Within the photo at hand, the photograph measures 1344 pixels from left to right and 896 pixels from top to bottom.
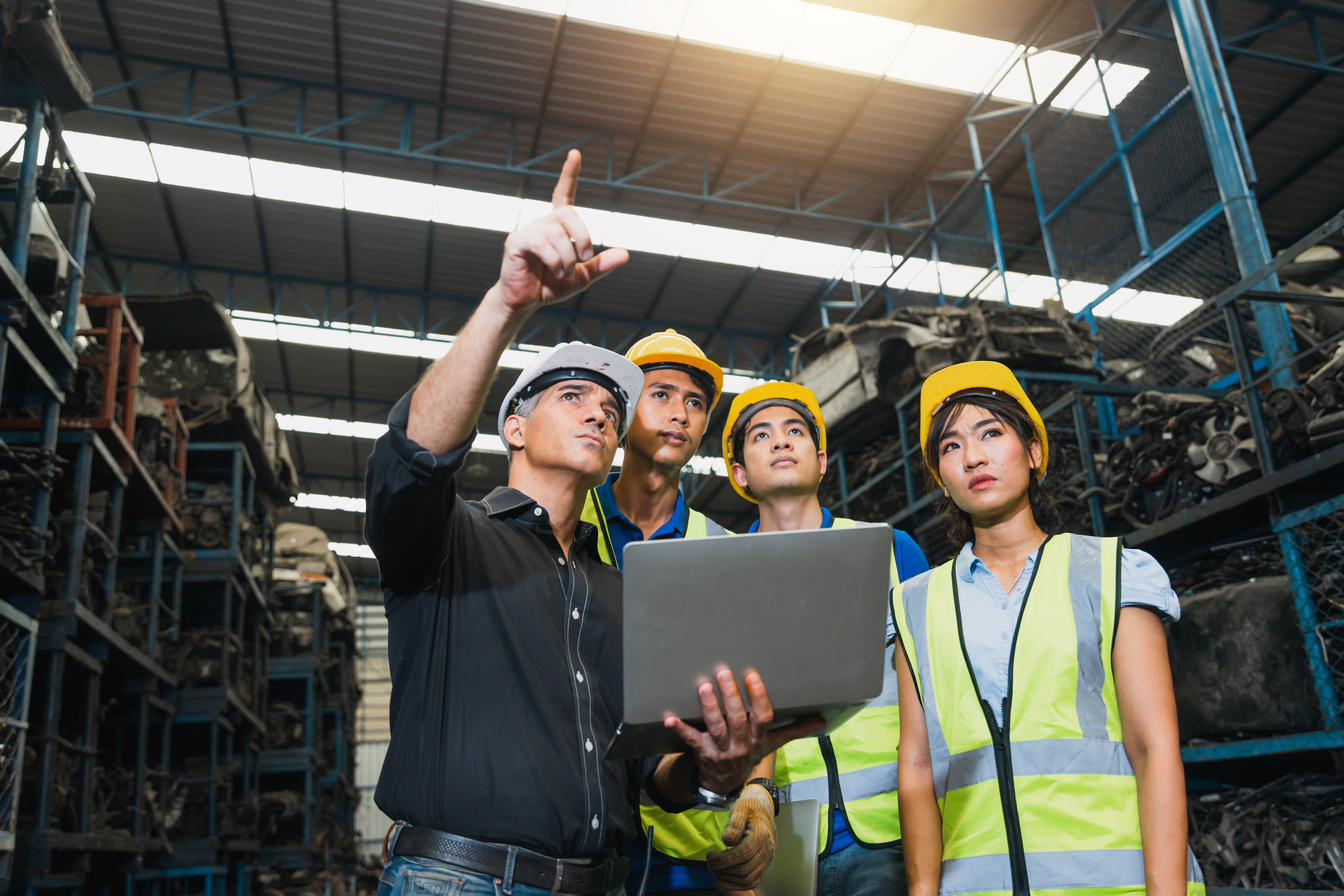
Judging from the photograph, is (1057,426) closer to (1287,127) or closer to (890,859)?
(890,859)

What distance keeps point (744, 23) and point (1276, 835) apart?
10.2 m

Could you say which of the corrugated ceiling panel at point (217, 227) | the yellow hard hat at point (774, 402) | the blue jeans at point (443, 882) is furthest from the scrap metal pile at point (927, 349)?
the corrugated ceiling panel at point (217, 227)

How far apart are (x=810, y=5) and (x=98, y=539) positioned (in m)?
9.47

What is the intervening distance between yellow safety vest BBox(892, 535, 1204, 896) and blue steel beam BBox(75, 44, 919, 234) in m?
11.1

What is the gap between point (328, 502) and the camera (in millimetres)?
21828

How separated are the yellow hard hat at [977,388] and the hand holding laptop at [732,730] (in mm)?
925

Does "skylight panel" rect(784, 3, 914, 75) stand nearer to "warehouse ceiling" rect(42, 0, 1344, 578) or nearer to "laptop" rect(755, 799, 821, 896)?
"warehouse ceiling" rect(42, 0, 1344, 578)

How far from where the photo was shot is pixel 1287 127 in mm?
13453

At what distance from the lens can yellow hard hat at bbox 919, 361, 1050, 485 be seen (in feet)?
8.07

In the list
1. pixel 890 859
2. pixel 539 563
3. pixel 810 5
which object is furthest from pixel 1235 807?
pixel 810 5

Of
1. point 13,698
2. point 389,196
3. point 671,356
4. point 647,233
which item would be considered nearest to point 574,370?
point 671,356

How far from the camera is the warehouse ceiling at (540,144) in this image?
1194cm

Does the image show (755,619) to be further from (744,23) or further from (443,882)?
(744,23)

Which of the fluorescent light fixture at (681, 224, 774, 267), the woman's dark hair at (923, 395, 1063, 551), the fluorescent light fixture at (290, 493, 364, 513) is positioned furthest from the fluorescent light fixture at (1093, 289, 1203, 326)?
the fluorescent light fixture at (290, 493, 364, 513)
